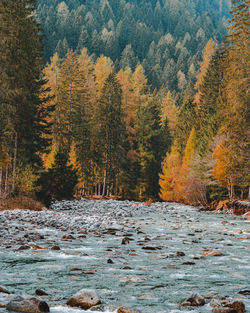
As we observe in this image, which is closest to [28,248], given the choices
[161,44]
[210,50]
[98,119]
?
[98,119]

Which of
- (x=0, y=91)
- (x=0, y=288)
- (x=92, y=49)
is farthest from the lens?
(x=92, y=49)

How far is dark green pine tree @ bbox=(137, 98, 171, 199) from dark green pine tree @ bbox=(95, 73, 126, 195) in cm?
597

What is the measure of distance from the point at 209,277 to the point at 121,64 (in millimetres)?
139345

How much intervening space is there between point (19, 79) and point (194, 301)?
22.3 meters

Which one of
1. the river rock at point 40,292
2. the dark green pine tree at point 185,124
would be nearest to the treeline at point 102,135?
the dark green pine tree at point 185,124

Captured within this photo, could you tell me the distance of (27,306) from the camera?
13.2ft

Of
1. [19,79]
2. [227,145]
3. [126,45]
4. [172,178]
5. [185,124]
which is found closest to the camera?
[19,79]

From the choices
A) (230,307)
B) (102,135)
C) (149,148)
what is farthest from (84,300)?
(149,148)

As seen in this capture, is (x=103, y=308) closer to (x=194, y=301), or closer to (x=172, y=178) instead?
(x=194, y=301)

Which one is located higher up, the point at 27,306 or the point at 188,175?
the point at 188,175

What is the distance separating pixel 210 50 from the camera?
89.8 meters

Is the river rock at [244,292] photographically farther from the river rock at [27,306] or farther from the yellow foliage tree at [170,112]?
the yellow foliage tree at [170,112]

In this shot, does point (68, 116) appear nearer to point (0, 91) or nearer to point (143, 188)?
point (143, 188)

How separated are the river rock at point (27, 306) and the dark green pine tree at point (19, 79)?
17536 mm
